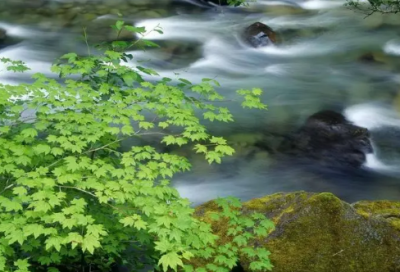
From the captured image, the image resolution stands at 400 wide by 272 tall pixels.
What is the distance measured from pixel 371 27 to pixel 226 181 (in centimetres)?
973

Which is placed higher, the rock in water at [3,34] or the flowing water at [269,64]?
the rock in water at [3,34]

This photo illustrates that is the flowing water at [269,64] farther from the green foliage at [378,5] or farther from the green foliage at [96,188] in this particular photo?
the green foliage at [96,188]

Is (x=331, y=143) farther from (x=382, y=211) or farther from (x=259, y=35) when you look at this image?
(x=259, y=35)

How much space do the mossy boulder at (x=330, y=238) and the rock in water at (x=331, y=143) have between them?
11.7 feet

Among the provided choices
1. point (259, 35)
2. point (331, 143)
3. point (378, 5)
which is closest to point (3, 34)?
point (259, 35)

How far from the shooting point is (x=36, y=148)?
4008 mm

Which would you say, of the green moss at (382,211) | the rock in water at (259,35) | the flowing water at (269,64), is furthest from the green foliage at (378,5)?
the green moss at (382,211)

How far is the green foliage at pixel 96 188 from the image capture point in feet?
11.2

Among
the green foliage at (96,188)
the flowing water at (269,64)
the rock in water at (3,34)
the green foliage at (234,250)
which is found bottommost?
the flowing water at (269,64)

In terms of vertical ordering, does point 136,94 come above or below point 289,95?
above

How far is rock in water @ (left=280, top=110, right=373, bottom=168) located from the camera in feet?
29.6

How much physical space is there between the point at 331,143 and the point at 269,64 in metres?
5.15

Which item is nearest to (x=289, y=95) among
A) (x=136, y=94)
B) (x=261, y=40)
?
(x=261, y=40)

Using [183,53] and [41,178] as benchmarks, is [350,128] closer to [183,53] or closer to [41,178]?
[183,53]
